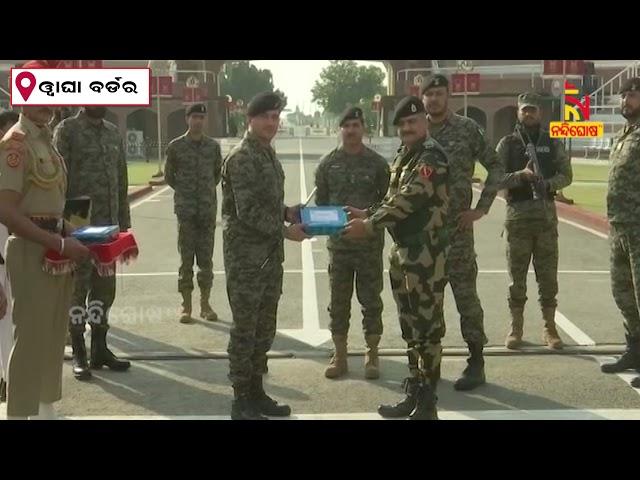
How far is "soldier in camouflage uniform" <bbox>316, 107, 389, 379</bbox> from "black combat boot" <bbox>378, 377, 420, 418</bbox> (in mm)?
804

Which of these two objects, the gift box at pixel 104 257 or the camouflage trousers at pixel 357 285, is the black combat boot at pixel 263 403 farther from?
the gift box at pixel 104 257

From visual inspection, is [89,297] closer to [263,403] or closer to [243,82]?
[263,403]

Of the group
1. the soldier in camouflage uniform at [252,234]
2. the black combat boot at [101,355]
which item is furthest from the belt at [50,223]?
the black combat boot at [101,355]

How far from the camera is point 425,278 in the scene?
14.6ft

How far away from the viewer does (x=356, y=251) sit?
17.9ft

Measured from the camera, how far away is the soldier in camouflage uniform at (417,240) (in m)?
4.33

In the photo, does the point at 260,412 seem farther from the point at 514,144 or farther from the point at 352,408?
the point at 514,144

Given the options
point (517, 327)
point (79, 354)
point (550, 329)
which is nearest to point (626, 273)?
point (550, 329)

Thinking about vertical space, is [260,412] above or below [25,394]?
below

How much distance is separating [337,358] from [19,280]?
2378 mm

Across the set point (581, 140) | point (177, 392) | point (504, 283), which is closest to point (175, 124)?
point (581, 140)

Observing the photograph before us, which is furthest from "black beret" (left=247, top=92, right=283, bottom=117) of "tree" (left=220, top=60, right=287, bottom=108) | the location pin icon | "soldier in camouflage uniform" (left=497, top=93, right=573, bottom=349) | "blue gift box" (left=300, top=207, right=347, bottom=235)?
"tree" (left=220, top=60, right=287, bottom=108)

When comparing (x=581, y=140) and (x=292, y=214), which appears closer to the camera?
(x=292, y=214)

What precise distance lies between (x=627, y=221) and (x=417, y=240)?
1.77 m
